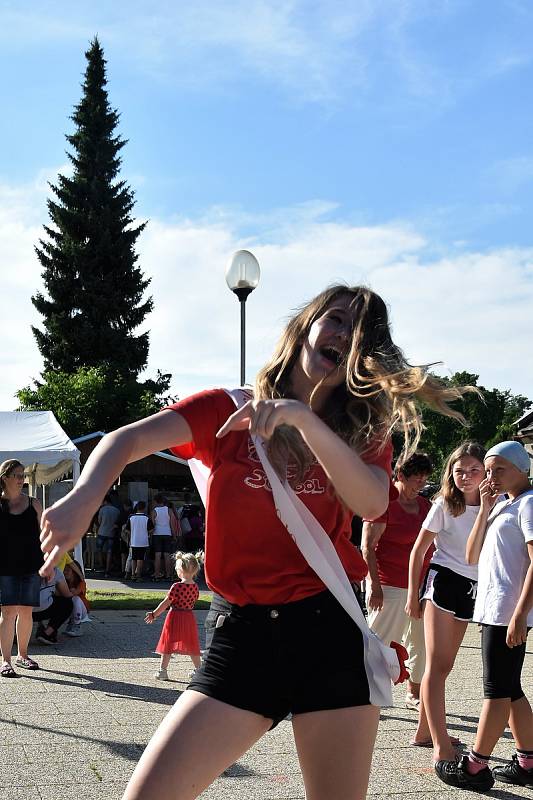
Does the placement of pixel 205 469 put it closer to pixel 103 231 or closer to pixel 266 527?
pixel 266 527

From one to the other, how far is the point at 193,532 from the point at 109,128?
35.8 meters

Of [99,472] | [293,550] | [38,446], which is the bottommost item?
[293,550]

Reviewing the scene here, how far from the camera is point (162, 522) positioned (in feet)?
68.2

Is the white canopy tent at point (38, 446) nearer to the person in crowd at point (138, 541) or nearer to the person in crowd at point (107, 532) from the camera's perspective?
the person in crowd at point (138, 541)

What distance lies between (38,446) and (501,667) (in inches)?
384

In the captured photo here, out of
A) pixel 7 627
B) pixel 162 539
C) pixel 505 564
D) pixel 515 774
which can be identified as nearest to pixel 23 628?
pixel 7 627

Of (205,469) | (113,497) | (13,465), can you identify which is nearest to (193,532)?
(113,497)

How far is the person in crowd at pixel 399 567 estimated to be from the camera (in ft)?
22.3

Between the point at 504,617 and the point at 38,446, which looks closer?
the point at 504,617

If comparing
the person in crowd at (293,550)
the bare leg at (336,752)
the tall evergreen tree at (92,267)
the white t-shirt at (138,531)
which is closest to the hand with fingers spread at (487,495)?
the person in crowd at (293,550)

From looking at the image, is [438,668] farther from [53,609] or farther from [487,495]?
[53,609]

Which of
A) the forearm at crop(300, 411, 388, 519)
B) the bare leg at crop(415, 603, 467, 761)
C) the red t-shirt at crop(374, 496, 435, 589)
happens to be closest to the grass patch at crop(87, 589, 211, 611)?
the red t-shirt at crop(374, 496, 435, 589)

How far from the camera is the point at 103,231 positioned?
50094 mm

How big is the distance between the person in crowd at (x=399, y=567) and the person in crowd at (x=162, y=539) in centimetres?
1405
